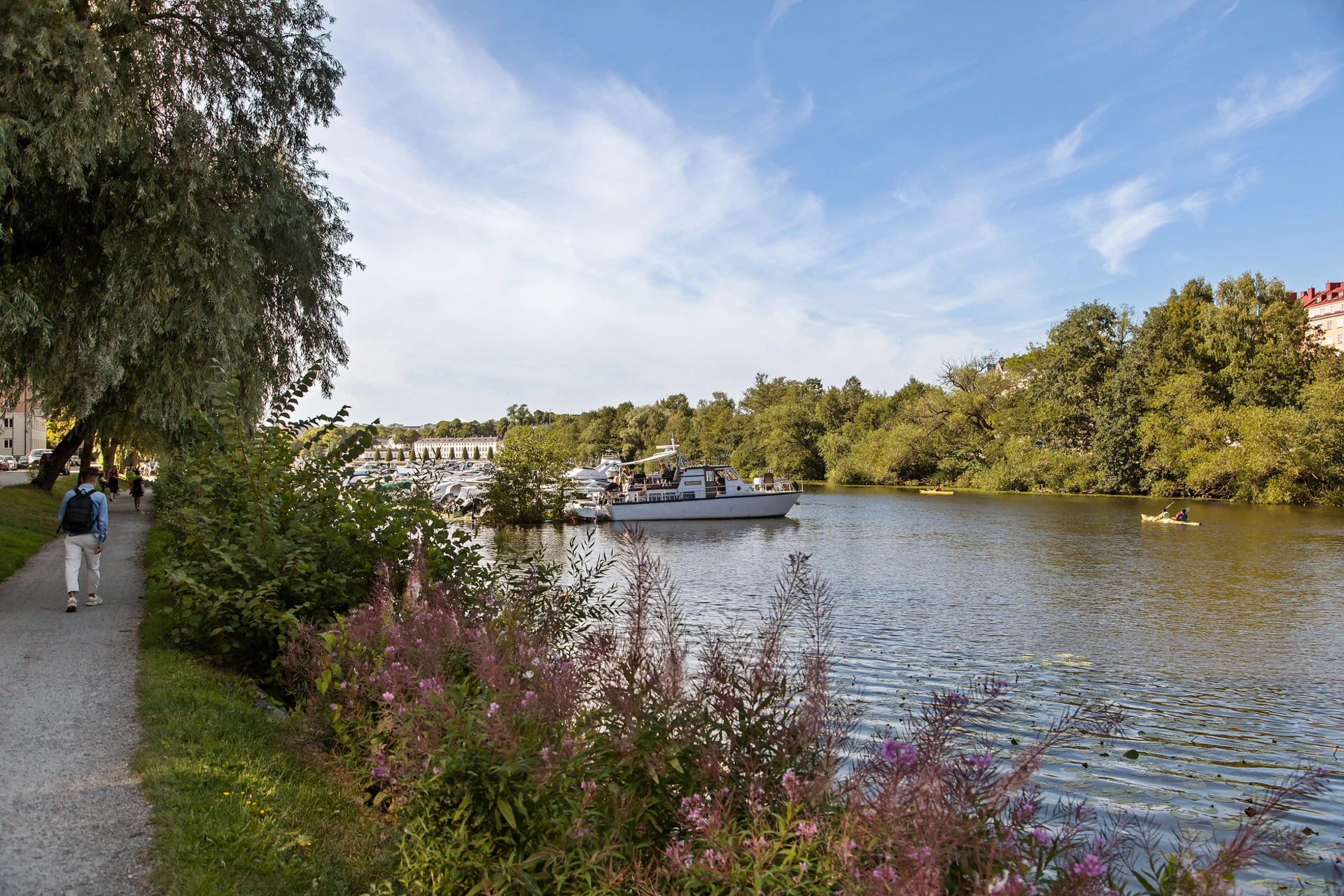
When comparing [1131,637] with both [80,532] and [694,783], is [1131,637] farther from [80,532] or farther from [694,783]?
[80,532]

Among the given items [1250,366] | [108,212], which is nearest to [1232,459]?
[1250,366]

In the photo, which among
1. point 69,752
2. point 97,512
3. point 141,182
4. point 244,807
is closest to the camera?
point 244,807

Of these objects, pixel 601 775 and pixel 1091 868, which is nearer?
pixel 1091 868

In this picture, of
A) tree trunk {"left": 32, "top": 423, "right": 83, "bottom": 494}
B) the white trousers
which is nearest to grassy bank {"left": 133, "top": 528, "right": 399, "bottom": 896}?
the white trousers

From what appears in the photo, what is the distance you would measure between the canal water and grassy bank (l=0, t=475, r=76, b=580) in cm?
885

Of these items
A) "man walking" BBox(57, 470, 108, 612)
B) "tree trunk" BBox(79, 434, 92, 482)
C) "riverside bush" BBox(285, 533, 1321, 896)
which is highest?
"tree trunk" BBox(79, 434, 92, 482)

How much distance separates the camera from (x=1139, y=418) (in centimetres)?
6072

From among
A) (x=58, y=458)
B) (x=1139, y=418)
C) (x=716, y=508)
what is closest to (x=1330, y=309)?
(x=1139, y=418)

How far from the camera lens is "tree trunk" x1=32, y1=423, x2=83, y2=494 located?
20469 mm

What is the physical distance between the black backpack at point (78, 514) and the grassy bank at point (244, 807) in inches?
200

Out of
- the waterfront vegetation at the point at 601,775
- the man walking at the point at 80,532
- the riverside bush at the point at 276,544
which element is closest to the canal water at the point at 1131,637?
the waterfront vegetation at the point at 601,775

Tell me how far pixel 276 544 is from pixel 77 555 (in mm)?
4869

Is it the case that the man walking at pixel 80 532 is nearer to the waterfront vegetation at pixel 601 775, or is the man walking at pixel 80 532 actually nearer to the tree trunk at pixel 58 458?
the waterfront vegetation at pixel 601 775

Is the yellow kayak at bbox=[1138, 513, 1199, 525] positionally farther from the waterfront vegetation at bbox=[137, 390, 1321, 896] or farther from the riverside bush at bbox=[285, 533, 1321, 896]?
the riverside bush at bbox=[285, 533, 1321, 896]
